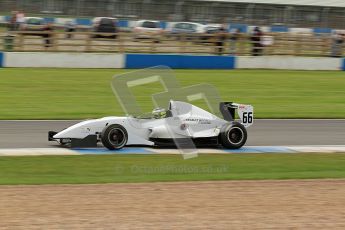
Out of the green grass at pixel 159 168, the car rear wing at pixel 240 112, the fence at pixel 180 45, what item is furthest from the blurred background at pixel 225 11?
the green grass at pixel 159 168

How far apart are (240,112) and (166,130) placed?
1.29 m

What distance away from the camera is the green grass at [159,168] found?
385 inches

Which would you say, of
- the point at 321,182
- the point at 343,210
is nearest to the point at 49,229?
the point at 343,210

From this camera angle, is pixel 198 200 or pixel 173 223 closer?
pixel 173 223

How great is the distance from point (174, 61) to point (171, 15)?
62.1 feet

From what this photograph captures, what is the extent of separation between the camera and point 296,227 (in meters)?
7.54

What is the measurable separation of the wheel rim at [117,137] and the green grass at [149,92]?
4.33m

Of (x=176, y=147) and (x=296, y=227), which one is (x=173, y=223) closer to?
(x=296, y=227)

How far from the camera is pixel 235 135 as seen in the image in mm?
12453

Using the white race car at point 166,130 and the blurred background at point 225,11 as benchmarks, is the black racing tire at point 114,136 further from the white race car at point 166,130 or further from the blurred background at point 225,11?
the blurred background at point 225,11

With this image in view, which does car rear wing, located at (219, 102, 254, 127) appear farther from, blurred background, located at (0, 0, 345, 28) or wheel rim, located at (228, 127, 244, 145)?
blurred background, located at (0, 0, 345, 28)

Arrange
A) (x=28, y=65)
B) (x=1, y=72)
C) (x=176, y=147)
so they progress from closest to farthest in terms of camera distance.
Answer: (x=176, y=147)
(x=1, y=72)
(x=28, y=65)

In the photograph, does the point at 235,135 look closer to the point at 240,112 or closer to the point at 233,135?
the point at 233,135

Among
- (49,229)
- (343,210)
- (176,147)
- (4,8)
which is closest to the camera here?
(49,229)
